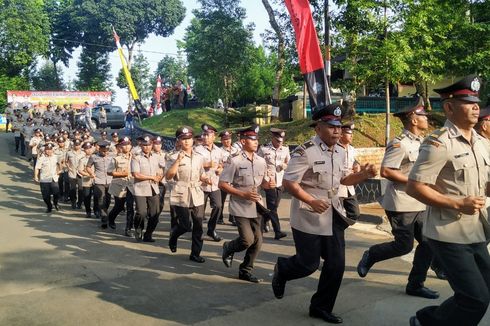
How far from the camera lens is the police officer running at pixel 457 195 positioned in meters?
3.42

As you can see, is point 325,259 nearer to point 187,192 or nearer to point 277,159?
point 187,192

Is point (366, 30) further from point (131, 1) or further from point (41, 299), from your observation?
point (131, 1)

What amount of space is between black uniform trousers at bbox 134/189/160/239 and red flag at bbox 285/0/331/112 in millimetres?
4831

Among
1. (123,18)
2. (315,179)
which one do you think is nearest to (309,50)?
(315,179)

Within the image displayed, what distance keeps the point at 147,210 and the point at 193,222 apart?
2.05 metres

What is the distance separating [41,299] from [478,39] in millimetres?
17322

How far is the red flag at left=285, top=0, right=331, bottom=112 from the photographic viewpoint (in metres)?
11.5

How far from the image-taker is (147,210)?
28.8 feet

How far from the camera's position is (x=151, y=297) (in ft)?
17.7

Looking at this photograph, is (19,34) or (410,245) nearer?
(410,245)

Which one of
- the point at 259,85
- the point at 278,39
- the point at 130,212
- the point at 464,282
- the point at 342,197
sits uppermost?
the point at 259,85

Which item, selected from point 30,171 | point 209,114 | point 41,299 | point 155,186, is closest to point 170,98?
point 209,114

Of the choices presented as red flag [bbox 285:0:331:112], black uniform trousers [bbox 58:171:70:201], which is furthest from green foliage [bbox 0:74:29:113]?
red flag [bbox 285:0:331:112]

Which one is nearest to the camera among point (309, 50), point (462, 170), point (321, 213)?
point (462, 170)
